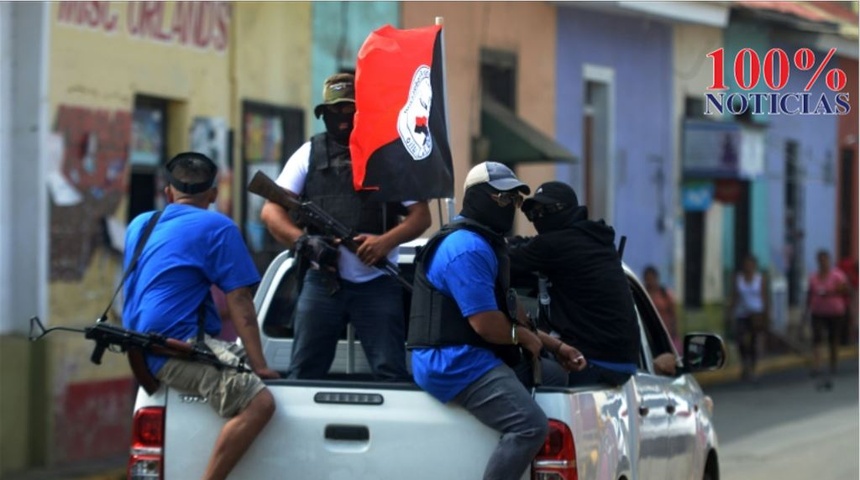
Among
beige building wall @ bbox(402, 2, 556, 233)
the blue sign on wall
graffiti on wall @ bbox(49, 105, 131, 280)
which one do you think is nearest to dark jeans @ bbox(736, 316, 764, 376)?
the blue sign on wall

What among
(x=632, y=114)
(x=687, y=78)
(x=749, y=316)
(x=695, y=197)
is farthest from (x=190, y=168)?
(x=687, y=78)

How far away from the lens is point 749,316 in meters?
22.3

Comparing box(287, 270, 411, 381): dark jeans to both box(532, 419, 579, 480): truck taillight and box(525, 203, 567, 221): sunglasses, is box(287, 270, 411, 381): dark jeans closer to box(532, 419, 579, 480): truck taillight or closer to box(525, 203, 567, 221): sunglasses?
box(525, 203, 567, 221): sunglasses

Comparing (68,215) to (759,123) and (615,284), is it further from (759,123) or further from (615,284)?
(759,123)

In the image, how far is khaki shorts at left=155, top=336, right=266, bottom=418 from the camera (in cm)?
647

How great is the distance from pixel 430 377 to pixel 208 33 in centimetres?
914

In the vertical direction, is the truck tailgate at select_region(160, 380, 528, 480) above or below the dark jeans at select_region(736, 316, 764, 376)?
above

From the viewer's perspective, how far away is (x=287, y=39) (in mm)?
16312

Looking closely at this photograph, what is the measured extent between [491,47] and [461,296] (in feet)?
46.4

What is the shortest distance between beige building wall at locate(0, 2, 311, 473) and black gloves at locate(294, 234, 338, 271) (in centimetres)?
603

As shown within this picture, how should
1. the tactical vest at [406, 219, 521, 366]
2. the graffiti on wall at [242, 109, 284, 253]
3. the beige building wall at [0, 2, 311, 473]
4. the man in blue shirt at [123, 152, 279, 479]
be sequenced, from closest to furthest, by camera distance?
the tactical vest at [406, 219, 521, 366] < the man in blue shirt at [123, 152, 279, 479] < the beige building wall at [0, 2, 311, 473] < the graffiti on wall at [242, 109, 284, 253]

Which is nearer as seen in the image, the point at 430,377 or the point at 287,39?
the point at 430,377

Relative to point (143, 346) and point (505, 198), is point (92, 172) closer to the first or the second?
point (143, 346)

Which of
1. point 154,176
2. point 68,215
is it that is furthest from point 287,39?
point 68,215
